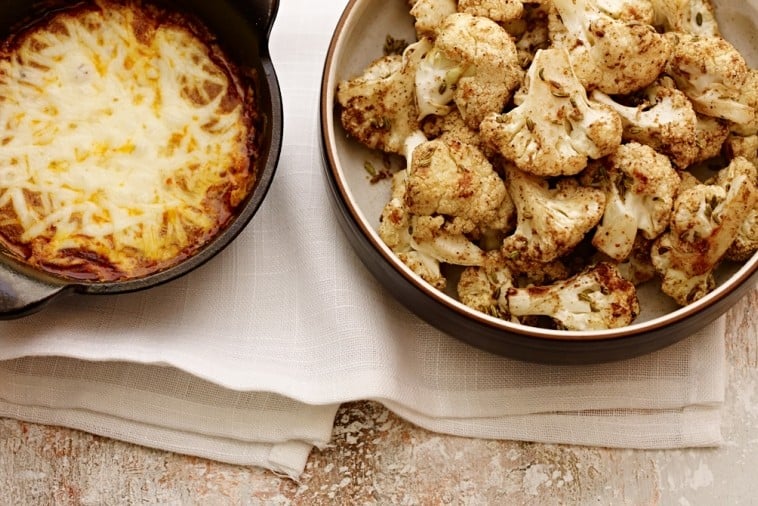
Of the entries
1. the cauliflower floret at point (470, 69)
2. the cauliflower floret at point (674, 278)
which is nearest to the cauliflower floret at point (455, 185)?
the cauliflower floret at point (470, 69)

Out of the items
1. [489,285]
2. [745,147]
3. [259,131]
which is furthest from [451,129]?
[745,147]

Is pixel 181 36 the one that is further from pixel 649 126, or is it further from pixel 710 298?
pixel 710 298

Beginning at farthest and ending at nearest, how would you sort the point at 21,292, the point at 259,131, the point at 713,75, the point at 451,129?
the point at 259,131 < the point at 451,129 < the point at 713,75 < the point at 21,292

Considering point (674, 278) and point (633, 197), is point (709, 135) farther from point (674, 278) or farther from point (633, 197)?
point (674, 278)

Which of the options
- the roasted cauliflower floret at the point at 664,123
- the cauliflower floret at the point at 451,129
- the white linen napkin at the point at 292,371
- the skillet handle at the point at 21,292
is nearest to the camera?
the skillet handle at the point at 21,292

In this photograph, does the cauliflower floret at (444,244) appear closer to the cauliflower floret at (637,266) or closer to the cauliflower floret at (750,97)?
the cauliflower floret at (637,266)

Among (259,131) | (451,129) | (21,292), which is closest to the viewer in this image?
(21,292)

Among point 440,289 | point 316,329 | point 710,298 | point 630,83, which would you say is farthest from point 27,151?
point 710,298
